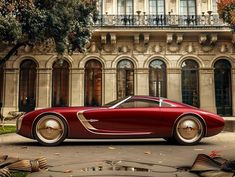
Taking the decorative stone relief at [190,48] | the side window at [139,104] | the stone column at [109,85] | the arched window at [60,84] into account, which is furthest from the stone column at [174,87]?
the side window at [139,104]

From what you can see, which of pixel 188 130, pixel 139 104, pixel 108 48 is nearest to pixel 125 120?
pixel 139 104

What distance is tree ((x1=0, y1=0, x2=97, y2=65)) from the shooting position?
15105mm

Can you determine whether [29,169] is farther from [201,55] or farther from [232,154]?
[201,55]

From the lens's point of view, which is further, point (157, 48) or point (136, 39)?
point (157, 48)

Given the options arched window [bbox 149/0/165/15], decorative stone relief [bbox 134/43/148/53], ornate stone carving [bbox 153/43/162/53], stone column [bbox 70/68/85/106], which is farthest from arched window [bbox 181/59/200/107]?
stone column [bbox 70/68/85/106]

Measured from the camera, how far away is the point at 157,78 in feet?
76.0

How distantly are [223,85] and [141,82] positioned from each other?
5380mm

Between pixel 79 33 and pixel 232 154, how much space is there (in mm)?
13340

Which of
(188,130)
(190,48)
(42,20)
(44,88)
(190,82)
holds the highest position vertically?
(42,20)

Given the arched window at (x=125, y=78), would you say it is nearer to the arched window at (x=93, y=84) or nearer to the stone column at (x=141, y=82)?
the stone column at (x=141, y=82)

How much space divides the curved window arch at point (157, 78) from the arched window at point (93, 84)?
10.9 ft

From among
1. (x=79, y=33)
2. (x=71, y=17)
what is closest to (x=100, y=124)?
(x=71, y=17)

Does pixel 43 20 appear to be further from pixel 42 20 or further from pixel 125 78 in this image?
pixel 125 78

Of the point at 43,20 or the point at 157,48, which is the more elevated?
the point at 43,20
